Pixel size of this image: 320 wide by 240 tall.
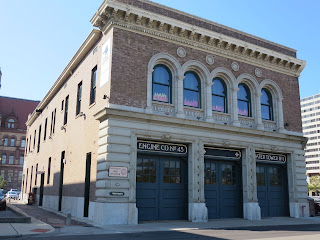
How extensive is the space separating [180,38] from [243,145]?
7.44 meters

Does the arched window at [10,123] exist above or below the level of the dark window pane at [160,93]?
above

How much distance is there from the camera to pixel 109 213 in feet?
50.1

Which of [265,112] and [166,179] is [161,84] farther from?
[265,112]

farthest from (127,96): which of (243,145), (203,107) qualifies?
(243,145)

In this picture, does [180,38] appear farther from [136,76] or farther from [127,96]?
[127,96]

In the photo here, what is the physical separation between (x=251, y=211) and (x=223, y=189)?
2.03 m

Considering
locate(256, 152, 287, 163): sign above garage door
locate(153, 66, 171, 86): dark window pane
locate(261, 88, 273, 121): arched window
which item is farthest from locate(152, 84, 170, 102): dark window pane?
locate(261, 88, 273, 121): arched window

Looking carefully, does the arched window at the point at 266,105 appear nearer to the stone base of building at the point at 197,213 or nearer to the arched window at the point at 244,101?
the arched window at the point at 244,101

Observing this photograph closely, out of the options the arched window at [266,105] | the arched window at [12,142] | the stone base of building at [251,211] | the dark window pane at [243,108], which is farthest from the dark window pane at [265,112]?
the arched window at [12,142]

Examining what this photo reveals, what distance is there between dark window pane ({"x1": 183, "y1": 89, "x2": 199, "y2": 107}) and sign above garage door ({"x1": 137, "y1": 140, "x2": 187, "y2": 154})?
252 cm

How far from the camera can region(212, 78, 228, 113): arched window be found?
2042 cm

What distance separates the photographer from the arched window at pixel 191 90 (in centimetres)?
1931

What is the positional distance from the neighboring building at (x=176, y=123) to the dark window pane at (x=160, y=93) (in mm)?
65

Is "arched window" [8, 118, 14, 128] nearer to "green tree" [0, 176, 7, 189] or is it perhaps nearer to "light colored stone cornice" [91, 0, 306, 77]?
"green tree" [0, 176, 7, 189]
